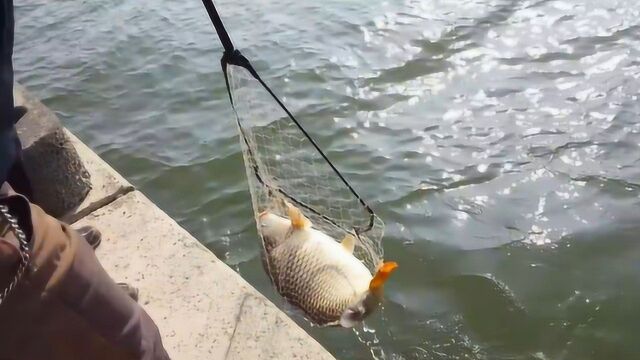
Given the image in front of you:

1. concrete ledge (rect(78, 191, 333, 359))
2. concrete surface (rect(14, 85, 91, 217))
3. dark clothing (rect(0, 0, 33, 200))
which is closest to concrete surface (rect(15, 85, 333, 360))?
concrete ledge (rect(78, 191, 333, 359))

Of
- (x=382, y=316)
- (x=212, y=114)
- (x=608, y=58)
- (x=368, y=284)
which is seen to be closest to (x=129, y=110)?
(x=212, y=114)

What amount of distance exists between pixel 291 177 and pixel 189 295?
175cm

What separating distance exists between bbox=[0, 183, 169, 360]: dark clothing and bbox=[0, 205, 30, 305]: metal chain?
0.02 metres

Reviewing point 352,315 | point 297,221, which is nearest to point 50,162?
point 297,221

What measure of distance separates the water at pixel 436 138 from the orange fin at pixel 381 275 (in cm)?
178

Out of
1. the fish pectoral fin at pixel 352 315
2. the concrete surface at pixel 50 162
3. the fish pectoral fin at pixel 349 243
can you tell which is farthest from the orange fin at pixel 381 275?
the concrete surface at pixel 50 162

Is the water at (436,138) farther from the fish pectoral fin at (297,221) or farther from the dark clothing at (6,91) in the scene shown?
the dark clothing at (6,91)

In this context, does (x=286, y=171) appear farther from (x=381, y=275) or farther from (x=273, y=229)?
(x=381, y=275)

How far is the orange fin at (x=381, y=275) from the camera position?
7.05 ft

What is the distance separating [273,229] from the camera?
259 centimetres

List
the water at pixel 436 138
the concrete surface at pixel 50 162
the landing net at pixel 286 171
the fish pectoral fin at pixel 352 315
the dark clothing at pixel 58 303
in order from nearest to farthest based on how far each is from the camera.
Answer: the dark clothing at pixel 58 303
the fish pectoral fin at pixel 352 315
the landing net at pixel 286 171
the concrete surface at pixel 50 162
the water at pixel 436 138

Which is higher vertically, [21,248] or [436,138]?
[21,248]

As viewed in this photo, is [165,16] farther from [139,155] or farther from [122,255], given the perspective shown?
[122,255]

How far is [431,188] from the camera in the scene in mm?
5090
